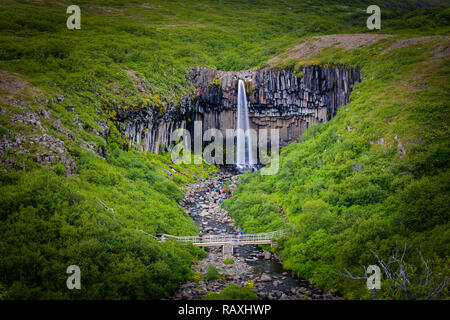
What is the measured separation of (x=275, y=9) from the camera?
116m

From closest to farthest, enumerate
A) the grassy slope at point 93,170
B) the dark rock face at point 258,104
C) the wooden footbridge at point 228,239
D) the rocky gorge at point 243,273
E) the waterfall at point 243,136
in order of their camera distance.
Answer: the grassy slope at point 93,170
the rocky gorge at point 243,273
the wooden footbridge at point 228,239
the dark rock face at point 258,104
the waterfall at point 243,136

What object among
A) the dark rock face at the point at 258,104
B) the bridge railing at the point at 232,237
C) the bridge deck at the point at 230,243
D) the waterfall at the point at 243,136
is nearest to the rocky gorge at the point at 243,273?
the bridge deck at the point at 230,243

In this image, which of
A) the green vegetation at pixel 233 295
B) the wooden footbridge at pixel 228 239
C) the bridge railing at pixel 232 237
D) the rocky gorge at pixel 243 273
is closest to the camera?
the green vegetation at pixel 233 295

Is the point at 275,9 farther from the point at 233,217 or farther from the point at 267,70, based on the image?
the point at 233,217

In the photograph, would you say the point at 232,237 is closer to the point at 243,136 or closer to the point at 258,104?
the point at 243,136

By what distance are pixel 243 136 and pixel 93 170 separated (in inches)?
1284

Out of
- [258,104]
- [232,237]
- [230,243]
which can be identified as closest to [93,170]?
[230,243]

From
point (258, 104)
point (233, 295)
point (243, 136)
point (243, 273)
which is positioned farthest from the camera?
point (243, 136)

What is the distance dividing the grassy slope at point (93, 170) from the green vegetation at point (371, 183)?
922 centimetres

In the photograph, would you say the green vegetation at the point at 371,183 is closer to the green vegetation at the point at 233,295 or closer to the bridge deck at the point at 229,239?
the bridge deck at the point at 229,239

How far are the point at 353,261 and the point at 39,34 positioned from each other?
55.4 metres

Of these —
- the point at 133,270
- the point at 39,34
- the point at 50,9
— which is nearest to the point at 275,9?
the point at 50,9

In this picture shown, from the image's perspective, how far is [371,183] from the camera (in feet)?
88.4

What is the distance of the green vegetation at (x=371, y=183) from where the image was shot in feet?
69.3
